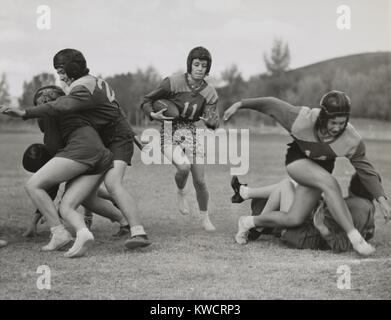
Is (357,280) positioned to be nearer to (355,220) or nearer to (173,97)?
(355,220)

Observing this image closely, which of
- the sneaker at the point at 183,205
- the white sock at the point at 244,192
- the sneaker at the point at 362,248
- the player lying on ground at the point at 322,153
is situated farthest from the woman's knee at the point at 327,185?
the sneaker at the point at 183,205

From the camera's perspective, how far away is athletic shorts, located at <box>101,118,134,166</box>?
4.96 m

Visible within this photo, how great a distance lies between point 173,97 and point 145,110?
31 cm

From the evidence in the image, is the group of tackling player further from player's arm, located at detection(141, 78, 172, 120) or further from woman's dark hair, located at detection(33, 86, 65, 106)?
player's arm, located at detection(141, 78, 172, 120)

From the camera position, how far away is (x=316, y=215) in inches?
192

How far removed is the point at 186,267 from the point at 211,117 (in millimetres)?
1870

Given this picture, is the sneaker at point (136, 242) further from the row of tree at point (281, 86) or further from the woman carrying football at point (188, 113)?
the row of tree at point (281, 86)

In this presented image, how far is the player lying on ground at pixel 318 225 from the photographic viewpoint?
482cm

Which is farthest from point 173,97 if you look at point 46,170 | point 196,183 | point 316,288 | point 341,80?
point 341,80

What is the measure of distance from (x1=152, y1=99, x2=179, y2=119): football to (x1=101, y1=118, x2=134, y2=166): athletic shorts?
746mm

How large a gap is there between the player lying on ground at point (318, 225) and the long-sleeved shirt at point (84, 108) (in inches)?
55.8

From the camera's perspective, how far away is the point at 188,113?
5805 mm

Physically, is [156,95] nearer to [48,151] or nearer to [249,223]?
[48,151]

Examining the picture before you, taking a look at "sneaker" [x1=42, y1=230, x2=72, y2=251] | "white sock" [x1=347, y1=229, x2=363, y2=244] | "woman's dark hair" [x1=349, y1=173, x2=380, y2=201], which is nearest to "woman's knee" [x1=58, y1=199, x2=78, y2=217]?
"sneaker" [x1=42, y1=230, x2=72, y2=251]
